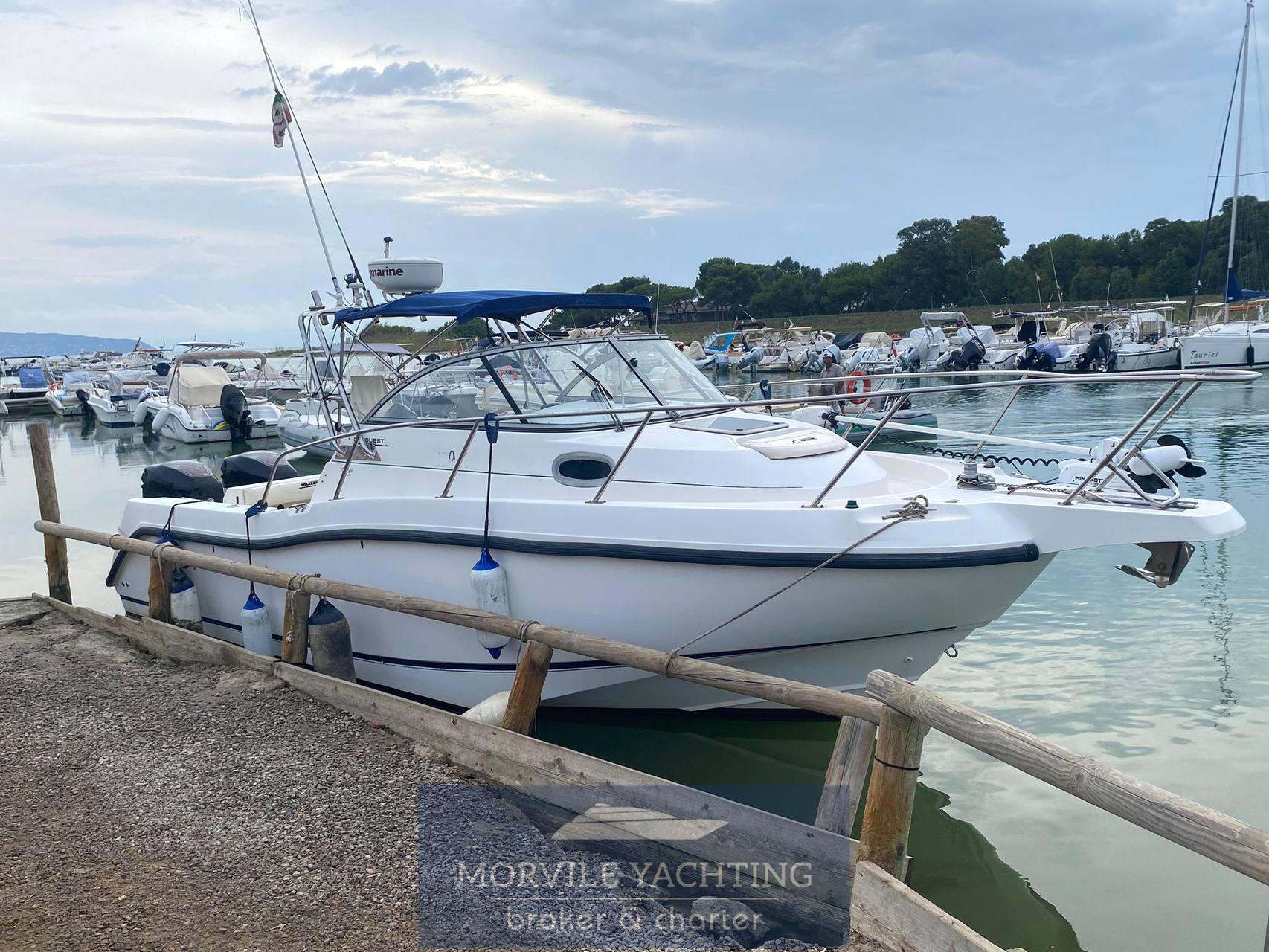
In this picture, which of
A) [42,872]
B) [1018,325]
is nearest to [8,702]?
[42,872]

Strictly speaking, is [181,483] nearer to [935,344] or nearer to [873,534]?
[873,534]

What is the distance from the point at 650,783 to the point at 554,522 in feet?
5.84

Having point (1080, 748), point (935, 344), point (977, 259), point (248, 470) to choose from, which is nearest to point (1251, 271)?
point (935, 344)

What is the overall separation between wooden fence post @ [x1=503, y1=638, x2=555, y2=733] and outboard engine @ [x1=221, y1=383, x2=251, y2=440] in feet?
74.6

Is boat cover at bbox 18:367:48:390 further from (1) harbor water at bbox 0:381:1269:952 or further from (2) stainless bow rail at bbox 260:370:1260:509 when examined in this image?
(2) stainless bow rail at bbox 260:370:1260:509

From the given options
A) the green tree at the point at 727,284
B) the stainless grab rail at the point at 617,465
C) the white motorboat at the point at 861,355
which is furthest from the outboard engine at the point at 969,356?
the green tree at the point at 727,284

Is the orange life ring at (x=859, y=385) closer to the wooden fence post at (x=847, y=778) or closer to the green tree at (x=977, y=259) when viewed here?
the wooden fence post at (x=847, y=778)

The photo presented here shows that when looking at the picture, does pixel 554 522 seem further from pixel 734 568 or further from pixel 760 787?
pixel 760 787

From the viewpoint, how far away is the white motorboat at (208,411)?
84.7ft

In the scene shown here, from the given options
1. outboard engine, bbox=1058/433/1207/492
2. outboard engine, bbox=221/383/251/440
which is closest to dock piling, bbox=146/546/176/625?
outboard engine, bbox=1058/433/1207/492

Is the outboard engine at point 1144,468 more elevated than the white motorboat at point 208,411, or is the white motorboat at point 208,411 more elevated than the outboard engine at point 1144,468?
the outboard engine at point 1144,468

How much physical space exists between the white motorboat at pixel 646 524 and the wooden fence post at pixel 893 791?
1.51m

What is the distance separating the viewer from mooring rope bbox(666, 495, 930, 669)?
5.04m

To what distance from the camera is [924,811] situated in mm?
5375
